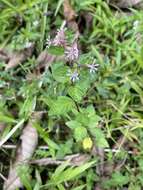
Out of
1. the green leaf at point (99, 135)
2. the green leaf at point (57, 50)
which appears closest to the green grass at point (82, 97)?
the green leaf at point (99, 135)

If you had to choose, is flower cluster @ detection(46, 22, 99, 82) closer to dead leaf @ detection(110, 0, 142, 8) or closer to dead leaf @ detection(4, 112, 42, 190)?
dead leaf @ detection(4, 112, 42, 190)

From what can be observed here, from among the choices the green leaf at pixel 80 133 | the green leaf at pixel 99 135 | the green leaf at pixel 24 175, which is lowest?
the green leaf at pixel 24 175

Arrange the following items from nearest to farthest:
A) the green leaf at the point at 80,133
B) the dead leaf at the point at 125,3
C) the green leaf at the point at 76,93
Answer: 1. the green leaf at the point at 76,93
2. the green leaf at the point at 80,133
3. the dead leaf at the point at 125,3

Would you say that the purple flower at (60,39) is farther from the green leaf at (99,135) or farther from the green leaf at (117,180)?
the green leaf at (117,180)

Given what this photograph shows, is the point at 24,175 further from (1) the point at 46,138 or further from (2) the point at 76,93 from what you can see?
(2) the point at 76,93

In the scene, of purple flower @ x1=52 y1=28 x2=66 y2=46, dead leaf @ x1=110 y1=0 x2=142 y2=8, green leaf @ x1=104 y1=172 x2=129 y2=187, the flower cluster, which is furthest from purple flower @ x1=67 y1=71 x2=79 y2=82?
dead leaf @ x1=110 y1=0 x2=142 y2=8

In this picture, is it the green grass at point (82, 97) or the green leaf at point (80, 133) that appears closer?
the green leaf at point (80, 133)

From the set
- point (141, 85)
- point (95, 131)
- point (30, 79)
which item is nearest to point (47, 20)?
point (30, 79)
